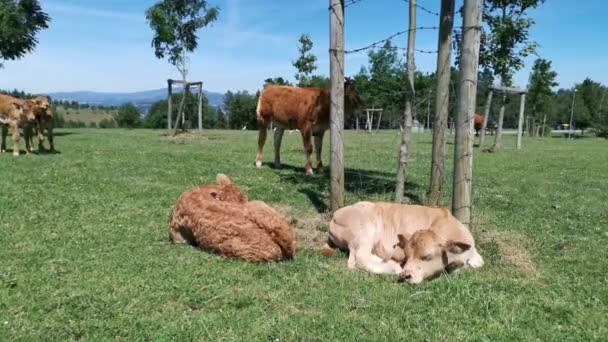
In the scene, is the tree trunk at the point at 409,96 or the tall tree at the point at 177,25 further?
the tall tree at the point at 177,25

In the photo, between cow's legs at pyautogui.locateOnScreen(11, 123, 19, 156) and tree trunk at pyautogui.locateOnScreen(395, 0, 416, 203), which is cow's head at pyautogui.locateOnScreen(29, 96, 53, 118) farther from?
tree trunk at pyautogui.locateOnScreen(395, 0, 416, 203)

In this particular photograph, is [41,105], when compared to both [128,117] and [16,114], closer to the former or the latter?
[16,114]

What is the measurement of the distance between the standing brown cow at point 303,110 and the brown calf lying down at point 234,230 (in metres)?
6.29

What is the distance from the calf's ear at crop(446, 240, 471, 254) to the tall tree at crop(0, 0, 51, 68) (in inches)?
1043

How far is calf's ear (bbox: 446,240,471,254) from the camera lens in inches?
247

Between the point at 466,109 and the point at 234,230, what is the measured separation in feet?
11.1

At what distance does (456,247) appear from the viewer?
20.7 ft

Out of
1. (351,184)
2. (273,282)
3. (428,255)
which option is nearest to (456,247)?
(428,255)

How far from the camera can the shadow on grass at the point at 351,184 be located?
1032cm

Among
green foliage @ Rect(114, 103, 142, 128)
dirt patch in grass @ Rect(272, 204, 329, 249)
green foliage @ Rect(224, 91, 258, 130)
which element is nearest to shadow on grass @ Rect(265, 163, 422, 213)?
dirt patch in grass @ Rect(272, 204, 329, 249)

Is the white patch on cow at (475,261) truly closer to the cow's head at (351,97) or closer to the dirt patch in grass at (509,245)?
the dirt patch in grass at (509,245)

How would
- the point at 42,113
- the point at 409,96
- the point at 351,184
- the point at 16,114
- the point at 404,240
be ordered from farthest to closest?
1. the point at 42,113
2. the point at 16,114
3. the point at 351,184
4. the point at 409,96
5. the point at 404,240

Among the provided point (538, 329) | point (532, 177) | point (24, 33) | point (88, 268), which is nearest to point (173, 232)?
point (88, 268)

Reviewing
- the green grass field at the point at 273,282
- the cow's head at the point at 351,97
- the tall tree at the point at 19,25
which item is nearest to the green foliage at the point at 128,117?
the tall tree at the point at 19,25
